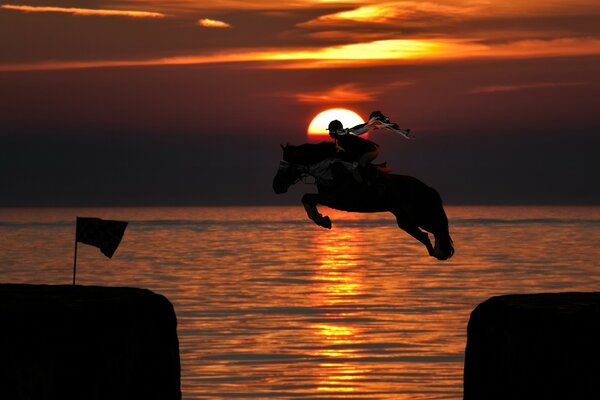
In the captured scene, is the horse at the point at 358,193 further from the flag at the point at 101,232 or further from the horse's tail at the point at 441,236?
the flag at the point at 101,232

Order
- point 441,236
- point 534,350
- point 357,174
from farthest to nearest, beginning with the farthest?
point 534,350 → point 441,236 → point 357,174

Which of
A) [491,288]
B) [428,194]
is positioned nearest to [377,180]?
[428,194]

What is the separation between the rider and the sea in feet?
79.4

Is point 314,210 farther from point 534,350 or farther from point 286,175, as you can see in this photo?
point 534,350

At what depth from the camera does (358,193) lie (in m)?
23.4

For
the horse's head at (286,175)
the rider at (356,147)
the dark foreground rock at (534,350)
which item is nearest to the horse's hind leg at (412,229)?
the rider at (356,147)

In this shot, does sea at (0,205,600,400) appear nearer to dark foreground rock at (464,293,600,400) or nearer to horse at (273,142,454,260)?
dark foreground rock at (464,293,600,400)

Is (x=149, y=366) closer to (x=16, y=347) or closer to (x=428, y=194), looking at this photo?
(x=16, y=347)

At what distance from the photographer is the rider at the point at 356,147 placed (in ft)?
76.6

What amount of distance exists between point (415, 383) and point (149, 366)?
22965 mm

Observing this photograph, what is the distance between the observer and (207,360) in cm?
5494

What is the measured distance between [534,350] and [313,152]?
5541mm

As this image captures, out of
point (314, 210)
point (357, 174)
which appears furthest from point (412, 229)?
point (314, 210)

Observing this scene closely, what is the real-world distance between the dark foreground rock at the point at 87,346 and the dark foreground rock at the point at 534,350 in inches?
242
